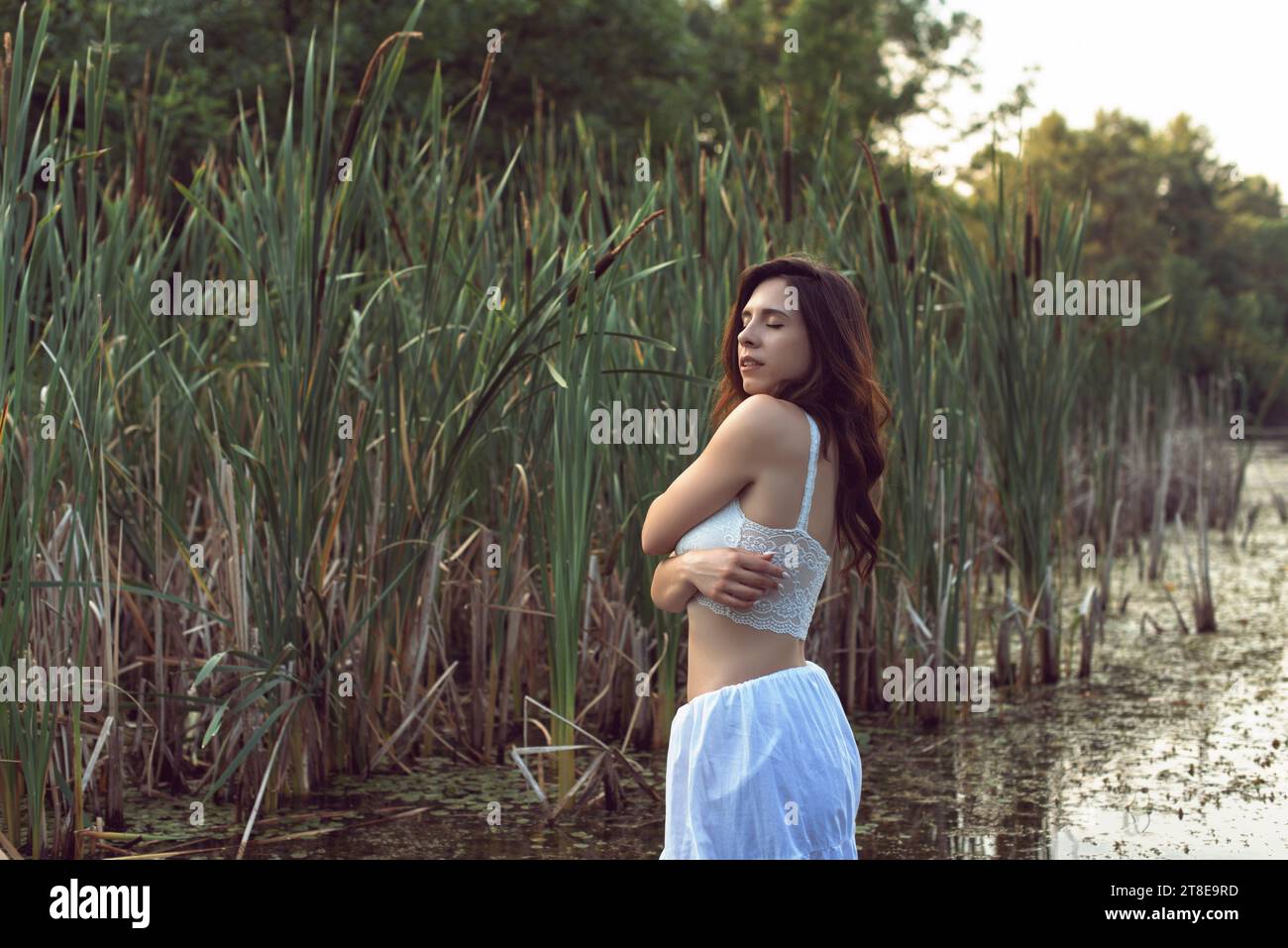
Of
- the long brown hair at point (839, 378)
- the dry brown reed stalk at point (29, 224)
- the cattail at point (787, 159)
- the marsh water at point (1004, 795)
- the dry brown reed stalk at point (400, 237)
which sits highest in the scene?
the cattail at point (787, 159)

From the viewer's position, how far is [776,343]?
84.0 inches

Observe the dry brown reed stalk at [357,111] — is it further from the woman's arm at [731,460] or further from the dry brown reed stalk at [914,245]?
the dry brown reed stalk at [914,245]

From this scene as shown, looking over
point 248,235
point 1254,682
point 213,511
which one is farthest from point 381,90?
point 1254,682

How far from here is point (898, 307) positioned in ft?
14.4

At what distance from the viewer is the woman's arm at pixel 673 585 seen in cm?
216

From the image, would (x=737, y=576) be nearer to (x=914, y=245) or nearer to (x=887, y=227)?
(x=887, y=227)

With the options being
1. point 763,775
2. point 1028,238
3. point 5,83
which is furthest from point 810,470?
point 1028,238

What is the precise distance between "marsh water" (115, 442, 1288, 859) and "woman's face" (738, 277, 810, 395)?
1.74 metres

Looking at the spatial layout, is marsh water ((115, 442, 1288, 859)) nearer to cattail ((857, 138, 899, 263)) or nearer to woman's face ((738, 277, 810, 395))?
cattail ((857, 138, 899, 263))

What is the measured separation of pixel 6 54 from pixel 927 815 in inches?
115

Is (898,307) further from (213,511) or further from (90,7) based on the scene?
(90,7)

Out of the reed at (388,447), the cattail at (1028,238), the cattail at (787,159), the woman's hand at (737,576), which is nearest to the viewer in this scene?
the woman's hand at (737,576)

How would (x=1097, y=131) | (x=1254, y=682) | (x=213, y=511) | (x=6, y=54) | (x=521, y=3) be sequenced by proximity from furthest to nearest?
(x=1097, y=131) < (x=521, y=3) < (x=1254, y=682) < (x=213, y=511) < (x=6, y=54)

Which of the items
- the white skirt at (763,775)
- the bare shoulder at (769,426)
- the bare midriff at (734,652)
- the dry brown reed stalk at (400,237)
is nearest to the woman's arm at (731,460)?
the bare shoulder at (769,426)
